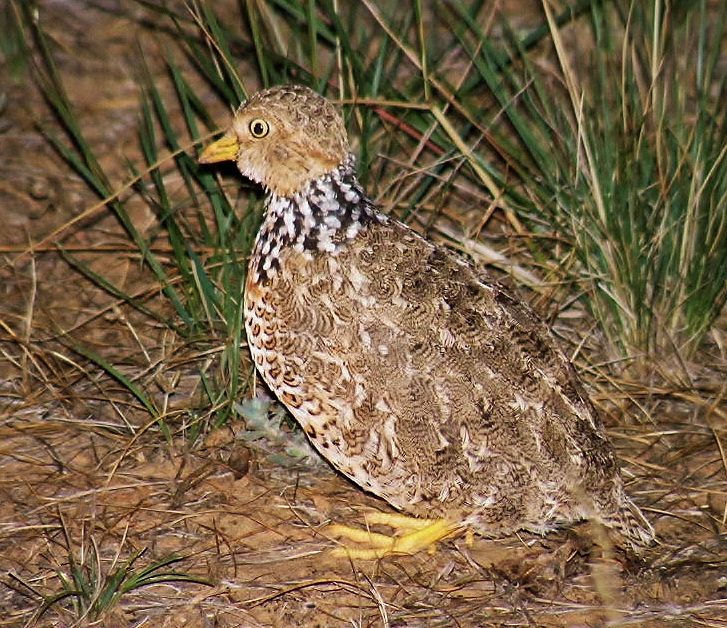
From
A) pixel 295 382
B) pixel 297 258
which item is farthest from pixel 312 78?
pixel 295 382

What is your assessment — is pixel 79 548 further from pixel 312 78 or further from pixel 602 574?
pixel 312 78

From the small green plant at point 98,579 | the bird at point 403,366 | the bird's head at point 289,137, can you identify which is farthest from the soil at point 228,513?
the bird's head at point 289,137

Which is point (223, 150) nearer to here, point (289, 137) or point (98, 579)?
point (289, 137)

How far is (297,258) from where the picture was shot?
4.69m

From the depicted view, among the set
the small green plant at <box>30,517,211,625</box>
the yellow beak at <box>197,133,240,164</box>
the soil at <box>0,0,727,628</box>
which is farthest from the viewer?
the yellow beak at <box>197,133,240,164</box>

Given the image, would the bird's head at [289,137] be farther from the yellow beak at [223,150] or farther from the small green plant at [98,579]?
the small green plant at [98,579]

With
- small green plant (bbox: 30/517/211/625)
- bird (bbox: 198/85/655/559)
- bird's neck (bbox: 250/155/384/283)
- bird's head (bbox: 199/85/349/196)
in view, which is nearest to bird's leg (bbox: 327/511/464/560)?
bird (bbox: 198/85/655/559)

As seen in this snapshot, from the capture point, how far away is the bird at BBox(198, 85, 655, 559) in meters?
4.48

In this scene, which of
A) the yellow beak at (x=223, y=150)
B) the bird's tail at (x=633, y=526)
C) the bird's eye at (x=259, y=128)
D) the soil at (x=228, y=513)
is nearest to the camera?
the soil at (x=228, y=513)

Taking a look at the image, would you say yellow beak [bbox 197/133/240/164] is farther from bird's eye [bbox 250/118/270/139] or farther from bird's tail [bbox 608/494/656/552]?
bird's tail [bbox 608/494/656/552]

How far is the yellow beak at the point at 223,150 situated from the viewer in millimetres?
4930

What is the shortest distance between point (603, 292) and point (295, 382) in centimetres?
176

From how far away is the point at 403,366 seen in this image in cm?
448

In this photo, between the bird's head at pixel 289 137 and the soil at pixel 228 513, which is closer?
the soil at pixel 228 513
